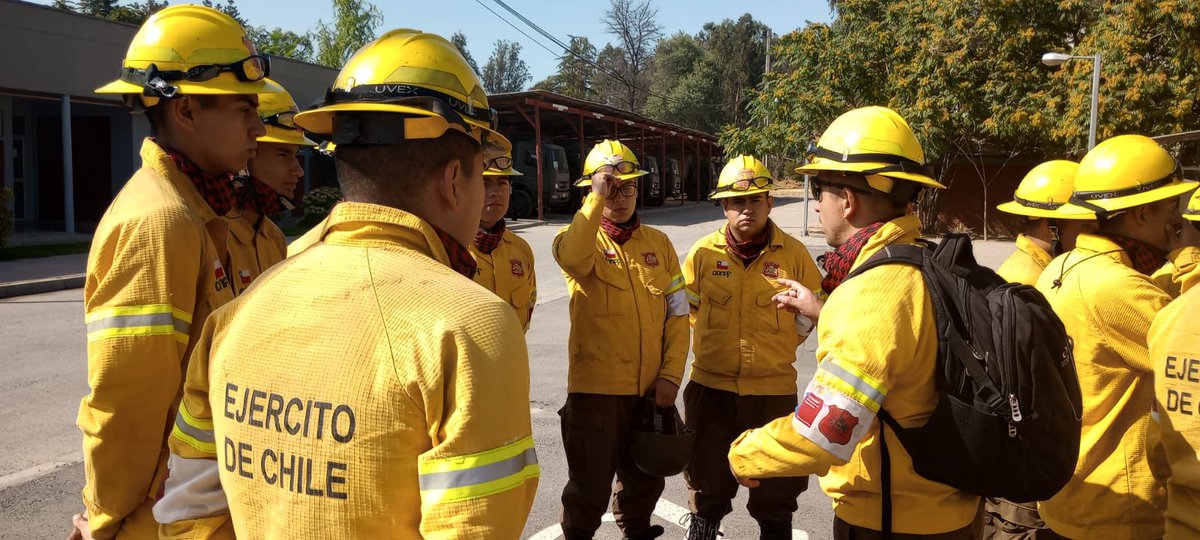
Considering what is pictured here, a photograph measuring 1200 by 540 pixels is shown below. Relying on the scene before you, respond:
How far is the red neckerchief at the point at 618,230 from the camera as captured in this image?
4414 millimetres

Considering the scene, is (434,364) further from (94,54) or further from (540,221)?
(540,221)

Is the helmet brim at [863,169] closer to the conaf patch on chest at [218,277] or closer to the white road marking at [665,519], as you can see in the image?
the conaf patch on chest at [218,277]

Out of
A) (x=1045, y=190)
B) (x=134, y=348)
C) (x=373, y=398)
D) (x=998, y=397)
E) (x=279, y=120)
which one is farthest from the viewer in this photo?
(x=1045, y=190)

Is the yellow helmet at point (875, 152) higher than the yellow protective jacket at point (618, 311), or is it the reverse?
the yellow helmet at point (875, 152)

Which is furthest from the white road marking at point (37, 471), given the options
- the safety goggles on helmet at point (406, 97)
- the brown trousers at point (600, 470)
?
the safety goggles on helmet at point (406, 97)

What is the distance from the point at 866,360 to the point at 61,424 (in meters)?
5.92

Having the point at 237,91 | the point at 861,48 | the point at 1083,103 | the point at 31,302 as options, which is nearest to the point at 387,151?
the point at 237,91

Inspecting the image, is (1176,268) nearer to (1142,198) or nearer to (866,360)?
(1142,198)

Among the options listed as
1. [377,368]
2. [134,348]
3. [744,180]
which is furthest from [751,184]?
[377,368]

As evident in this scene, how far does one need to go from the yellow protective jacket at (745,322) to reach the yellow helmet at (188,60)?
2736mm

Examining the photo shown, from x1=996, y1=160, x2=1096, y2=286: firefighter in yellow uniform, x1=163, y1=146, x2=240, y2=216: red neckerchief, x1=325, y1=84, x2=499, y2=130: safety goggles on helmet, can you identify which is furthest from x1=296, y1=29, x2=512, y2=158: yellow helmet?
x1=996, y1=160, x2=1096, y2=286: firefighter in yellow uniform

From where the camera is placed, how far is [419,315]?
1291mm

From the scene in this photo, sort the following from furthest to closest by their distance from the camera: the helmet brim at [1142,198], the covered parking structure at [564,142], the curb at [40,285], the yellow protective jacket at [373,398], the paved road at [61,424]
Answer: the covered parking structure at [564,142]
the curb at [40,285]
the paved road at [61,424]
the helmet brim at [1142,198]
the yellow protective jacket at [373,398]

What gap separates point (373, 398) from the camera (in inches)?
50.3
